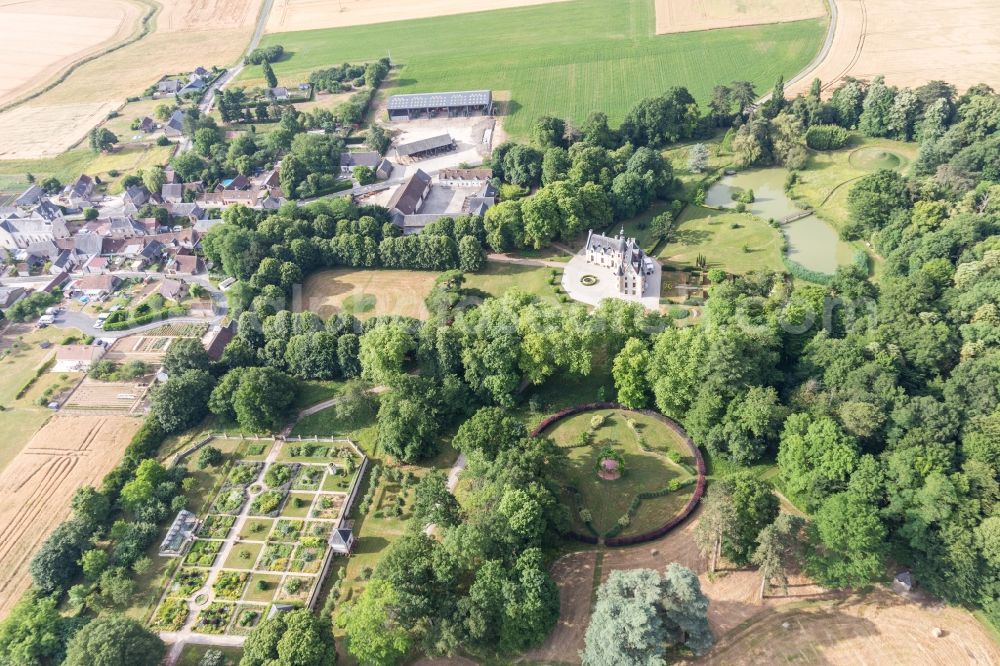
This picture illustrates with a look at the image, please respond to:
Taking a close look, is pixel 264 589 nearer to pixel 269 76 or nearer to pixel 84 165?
pixel 84 165

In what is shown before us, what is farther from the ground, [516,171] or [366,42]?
[366,42]

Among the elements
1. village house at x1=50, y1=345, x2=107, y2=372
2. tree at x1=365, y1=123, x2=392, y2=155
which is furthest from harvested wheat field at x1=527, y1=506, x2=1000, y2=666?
tree at x1=365, y1=123, x2=392, y2=155

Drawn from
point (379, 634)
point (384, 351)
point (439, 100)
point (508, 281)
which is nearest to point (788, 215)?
point (508, 281)

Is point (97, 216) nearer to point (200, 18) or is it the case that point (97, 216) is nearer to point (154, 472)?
point (154, 472)

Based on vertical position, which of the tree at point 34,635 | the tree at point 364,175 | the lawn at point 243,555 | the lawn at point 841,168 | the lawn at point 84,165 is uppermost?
the lawn at point 84,165

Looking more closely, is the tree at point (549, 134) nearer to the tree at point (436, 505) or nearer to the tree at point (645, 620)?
the tree at point (436, 505)

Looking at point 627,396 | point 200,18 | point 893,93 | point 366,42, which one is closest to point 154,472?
point 627,396

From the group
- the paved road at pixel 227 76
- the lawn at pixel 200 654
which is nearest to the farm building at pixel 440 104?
the paved road at pixel 227 76

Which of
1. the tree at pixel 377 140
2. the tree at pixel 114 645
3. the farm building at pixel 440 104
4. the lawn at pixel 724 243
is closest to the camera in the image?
the tree at pixel 114 645
